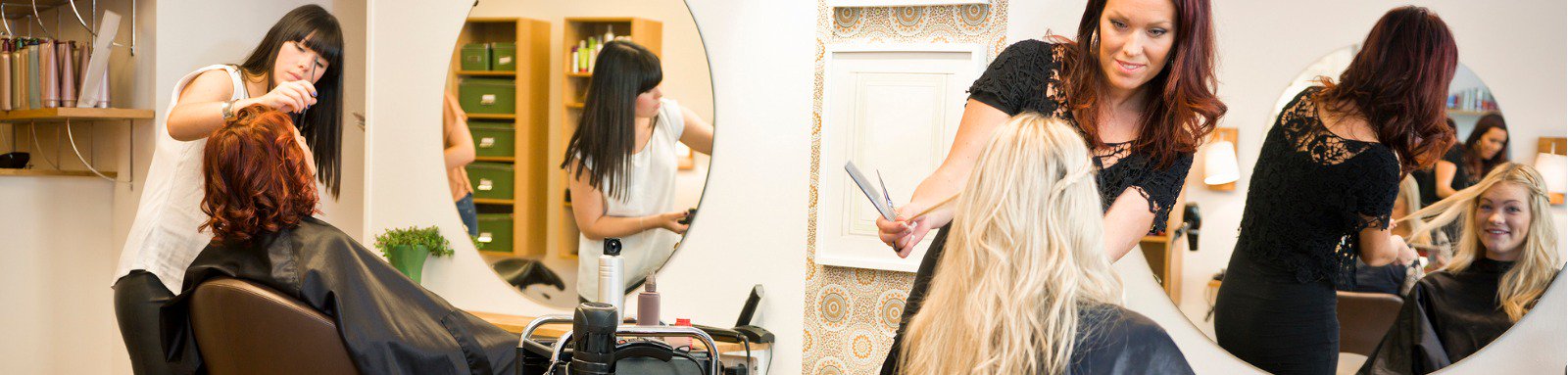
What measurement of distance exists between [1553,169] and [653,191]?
2.04 metres

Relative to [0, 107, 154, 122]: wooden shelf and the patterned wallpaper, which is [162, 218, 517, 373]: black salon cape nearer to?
the patterned wallpaper

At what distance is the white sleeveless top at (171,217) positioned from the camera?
2.44m

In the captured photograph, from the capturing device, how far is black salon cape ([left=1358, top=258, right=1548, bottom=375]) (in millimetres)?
2148

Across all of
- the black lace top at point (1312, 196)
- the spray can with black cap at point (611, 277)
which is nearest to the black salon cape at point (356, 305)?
the spray can with black cap at point (611, 277)

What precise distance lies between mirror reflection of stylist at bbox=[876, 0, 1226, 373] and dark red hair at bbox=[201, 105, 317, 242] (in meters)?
1.22

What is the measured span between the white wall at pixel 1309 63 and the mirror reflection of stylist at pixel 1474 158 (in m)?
0.03

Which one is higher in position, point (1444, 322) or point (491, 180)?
point (491, 180)

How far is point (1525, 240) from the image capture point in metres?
2.12

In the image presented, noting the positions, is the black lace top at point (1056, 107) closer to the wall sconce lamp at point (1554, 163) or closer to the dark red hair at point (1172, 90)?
the dark red hair at point (1172, 90)

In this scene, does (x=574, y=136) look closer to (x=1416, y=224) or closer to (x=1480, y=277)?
(x=1416, y=224)

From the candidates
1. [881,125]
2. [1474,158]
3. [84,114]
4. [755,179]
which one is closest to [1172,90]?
[1474,158]

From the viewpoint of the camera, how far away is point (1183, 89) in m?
1.71

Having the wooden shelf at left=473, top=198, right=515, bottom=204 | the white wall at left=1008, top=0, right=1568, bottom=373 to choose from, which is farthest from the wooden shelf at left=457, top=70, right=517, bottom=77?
the white wall at left=1008, top=0, right=1568, bottom=373

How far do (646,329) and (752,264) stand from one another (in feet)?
3.37
